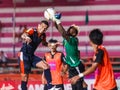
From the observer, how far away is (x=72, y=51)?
9898 mm

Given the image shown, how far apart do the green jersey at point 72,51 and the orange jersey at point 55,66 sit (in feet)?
2.03

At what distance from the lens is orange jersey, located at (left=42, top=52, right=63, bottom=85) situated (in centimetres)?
1060

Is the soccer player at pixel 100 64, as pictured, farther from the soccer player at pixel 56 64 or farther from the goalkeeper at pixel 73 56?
the soccer player at pixel 56 64

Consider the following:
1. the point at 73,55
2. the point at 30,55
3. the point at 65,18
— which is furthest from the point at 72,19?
the point at 73,55

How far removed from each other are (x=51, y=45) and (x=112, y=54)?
5864 mm

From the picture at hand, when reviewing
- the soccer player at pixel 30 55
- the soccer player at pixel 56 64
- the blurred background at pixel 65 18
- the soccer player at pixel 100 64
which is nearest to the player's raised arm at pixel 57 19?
the soccer player at pixel 30 55

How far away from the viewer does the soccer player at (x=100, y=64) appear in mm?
7734

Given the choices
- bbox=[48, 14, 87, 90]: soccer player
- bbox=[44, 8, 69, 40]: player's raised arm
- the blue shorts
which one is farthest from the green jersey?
the blue shorts

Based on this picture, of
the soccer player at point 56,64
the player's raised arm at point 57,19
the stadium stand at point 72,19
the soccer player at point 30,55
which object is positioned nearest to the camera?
the player's raised arm at point 57,19

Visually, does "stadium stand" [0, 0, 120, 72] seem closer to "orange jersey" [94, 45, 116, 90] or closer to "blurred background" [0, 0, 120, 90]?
"blurred background" [0, 0, 120, 90]

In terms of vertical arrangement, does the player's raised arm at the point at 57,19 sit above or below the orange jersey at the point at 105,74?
above

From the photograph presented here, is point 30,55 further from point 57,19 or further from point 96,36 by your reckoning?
point 96,36

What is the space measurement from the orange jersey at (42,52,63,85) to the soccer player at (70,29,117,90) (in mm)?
2726

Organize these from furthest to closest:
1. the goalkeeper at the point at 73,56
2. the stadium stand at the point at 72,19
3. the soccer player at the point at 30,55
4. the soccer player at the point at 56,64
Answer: the stadium stand at the point at 72,19 → the soccer player at the point at 56,64 → the soccer player at the point at 30,55 → the goalkeeper at the point at 73,56
